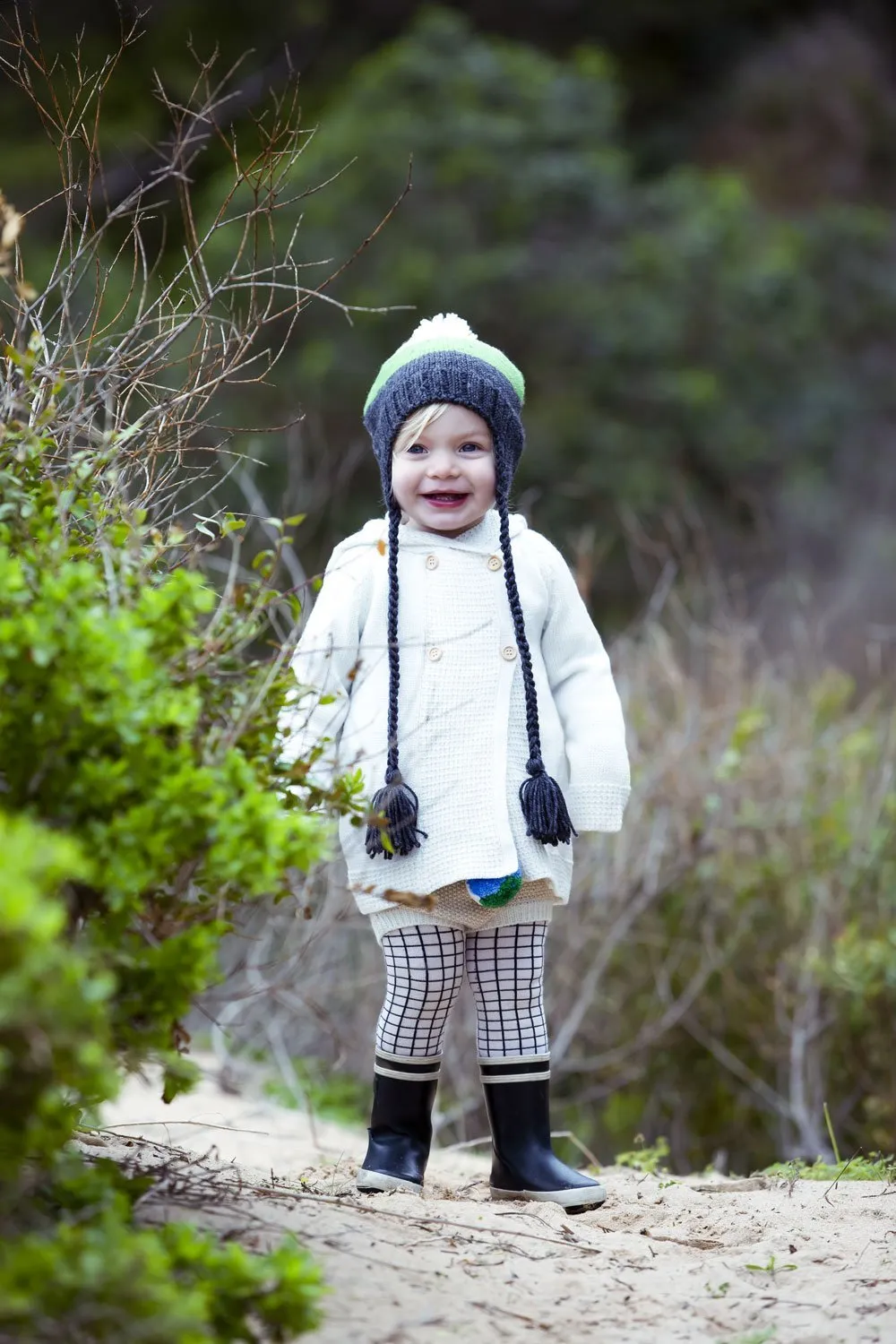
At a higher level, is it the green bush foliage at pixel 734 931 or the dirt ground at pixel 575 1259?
the green bush foliage at pixel 734 931

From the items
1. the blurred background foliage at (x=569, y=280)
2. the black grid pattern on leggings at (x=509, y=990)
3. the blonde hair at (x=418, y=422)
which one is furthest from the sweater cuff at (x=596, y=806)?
the blurred background foliage at (x=569, y=280)

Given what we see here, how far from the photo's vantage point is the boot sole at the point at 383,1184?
3.14 meters

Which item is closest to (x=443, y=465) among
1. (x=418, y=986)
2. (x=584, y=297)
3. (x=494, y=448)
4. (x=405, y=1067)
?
(x=494, y=448)

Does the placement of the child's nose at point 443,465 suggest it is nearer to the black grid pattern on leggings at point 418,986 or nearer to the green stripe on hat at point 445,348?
the green stripe on hat at point 445,348

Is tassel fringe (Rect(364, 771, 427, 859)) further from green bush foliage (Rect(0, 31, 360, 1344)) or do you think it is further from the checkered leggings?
green bush foliage (Rect(0, 31, 360, 1344))

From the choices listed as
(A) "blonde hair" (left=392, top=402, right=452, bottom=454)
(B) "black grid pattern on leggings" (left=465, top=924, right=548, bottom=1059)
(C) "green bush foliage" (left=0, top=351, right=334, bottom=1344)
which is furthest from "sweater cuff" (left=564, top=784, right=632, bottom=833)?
(C) "green bush foliage" (left=0, top=351, right=334, bottom=1344)

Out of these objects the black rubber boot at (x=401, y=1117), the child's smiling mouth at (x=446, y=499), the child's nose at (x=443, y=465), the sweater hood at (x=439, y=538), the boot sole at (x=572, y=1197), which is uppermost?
the child's nose at (x=443, y=465)

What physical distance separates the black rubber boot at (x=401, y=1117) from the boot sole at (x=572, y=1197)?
0.78ft

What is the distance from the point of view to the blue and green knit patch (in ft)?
10.2

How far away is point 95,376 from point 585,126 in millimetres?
10918

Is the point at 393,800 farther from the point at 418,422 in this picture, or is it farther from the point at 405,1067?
the point at 418,422

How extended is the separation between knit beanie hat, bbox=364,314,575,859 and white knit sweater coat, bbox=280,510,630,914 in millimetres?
33

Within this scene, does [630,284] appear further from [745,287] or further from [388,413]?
[388,413]

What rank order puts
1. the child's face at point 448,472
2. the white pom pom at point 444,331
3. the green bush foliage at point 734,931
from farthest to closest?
the green bush foliage at point 734,931
the white pom pom at point 444,331
the child's face at point 448,472
